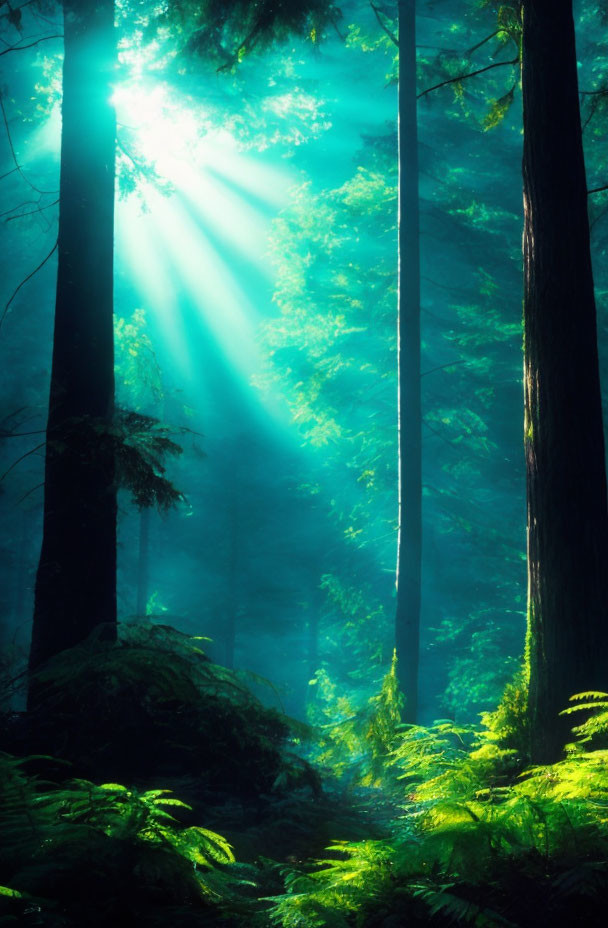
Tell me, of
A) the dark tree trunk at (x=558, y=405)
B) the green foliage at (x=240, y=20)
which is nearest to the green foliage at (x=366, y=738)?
the dark tree trunk at (x=558, y=405)

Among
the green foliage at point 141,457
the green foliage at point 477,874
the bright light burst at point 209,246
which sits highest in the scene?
the bright light burst at point 209,246

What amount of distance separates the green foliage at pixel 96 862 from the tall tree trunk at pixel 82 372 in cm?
272

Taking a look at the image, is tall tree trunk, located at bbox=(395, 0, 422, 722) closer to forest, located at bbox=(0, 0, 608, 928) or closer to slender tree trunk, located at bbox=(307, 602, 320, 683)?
forest, located at bbox=(0, 0, 608, 928)

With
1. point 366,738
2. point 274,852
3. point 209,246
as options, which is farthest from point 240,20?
point 209,246

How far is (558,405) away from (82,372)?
386cm

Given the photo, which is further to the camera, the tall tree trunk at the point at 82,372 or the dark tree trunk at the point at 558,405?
the tall tree trunk at the point at 82,372

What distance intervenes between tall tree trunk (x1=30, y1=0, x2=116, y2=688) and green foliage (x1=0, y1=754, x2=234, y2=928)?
2.72 m

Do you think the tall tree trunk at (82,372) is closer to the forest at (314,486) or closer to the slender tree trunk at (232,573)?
the forest at (314,486)

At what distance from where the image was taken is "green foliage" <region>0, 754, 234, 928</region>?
2.32 metres

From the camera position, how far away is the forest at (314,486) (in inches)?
112

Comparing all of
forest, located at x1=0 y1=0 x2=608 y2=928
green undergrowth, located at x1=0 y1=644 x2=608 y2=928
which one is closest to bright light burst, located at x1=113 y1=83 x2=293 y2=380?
forest, located at x1=0 y1=0 x2=608 y2=928

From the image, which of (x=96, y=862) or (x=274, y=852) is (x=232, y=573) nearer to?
(x=274, y=852)

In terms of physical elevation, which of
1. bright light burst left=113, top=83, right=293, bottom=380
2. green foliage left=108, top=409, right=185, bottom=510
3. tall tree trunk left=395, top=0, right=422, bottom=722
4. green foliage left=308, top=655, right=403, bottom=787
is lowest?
green foliage left=308, top=655, right=403, bottom=787

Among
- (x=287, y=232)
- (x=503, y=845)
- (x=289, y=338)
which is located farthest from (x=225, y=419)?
(x=503, y=845)
